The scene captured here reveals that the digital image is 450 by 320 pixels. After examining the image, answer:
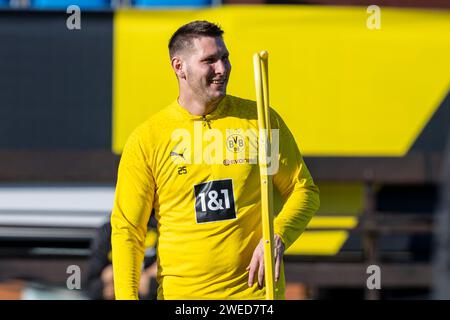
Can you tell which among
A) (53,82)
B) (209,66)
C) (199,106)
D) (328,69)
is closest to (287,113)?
(328,69)

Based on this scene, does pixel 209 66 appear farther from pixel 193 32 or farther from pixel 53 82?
pixel 53 82

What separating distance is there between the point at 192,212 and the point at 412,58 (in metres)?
4.17

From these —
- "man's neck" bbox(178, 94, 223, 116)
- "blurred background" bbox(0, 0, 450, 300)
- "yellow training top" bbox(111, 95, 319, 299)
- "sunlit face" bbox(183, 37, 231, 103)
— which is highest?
"blurred background" bbox(0, 0, 450, 300)

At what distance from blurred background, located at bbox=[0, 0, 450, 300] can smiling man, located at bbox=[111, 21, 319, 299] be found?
360 centimetres

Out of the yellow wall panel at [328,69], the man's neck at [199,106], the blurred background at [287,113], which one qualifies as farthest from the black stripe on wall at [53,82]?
the man's neck at [199,106]

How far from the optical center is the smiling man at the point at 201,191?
4312 millimetres

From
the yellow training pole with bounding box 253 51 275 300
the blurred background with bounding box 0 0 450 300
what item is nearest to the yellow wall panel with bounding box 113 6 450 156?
the blurred background with bounding box 0 0 450 300

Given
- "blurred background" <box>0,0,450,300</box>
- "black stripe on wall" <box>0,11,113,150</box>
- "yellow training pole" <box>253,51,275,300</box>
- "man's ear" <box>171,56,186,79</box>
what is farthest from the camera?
"black stripe on wall" <box>0,11,113,150</box>

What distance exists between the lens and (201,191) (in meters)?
4.34

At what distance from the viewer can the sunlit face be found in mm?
4273

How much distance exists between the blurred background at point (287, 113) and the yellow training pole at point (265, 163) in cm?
Result: 379

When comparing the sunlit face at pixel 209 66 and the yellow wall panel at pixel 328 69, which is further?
the yellow wall panel at pixel 328 69

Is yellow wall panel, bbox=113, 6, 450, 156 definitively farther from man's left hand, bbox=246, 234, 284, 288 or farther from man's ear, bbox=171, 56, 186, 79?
man's left hand, bbox=246, 234, 284, 288

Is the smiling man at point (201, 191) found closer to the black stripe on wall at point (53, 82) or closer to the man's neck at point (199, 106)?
the man's neck at point (199, 106)
